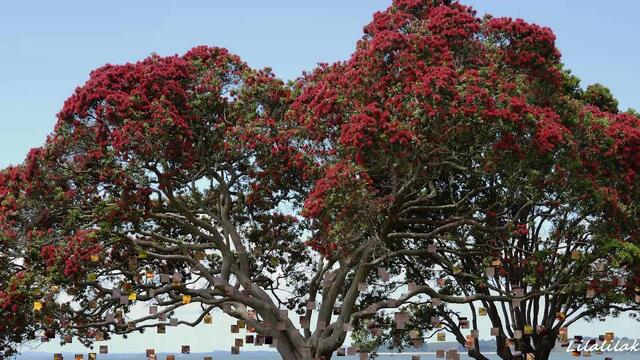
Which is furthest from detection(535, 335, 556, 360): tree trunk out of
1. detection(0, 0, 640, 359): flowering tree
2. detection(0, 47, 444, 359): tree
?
detection(0, 47, 444, 359): tree

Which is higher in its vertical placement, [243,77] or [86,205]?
[243,77]

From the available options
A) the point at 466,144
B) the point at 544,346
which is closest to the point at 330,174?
the point at 466,144

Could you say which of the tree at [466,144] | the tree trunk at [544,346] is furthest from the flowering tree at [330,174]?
the tree trunk at [544,346]

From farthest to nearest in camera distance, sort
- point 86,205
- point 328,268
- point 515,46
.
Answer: point 328,268, point 86,205, point 515,46

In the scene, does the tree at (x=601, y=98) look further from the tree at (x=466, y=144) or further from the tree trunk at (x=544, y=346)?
the tree trunk at (x=544, y=346)

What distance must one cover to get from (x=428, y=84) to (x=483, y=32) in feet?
12.0

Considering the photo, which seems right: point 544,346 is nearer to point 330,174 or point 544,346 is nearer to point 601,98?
point 601,98

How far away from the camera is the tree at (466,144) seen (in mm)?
19094

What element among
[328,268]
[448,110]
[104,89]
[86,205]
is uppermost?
[104,89]

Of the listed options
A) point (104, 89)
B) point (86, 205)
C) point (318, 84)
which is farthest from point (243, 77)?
point (86, 205)

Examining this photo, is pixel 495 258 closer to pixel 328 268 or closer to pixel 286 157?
pixel 328 268

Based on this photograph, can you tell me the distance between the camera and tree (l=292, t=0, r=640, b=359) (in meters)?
19.1

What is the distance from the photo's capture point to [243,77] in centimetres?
2334

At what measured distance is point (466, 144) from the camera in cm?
2008
